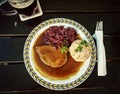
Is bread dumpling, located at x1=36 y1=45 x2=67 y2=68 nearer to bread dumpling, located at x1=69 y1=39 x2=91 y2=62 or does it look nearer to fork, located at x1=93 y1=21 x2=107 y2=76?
bread dumpling, located at x1=69 y1=39 x2=91 y2=62

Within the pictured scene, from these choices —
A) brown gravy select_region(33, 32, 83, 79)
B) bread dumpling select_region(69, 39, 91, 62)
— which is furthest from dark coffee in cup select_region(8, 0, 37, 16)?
bread dumpling select_region(69, 39, 91, 62)

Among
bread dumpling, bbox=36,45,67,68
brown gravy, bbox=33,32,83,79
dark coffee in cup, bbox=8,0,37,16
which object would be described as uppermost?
dark coffee in cup, bbox=8,0,37,16

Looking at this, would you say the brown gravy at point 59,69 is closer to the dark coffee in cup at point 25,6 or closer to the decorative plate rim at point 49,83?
the decorative plate rim at point 49,83

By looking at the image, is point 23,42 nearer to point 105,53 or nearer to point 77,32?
point 77,32

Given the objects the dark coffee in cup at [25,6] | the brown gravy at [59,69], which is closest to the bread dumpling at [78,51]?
the brown gravy at [59,69]

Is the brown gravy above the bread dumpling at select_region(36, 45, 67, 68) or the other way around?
the other way around

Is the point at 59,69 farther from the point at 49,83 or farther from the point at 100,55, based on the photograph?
the point at 100,55
